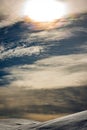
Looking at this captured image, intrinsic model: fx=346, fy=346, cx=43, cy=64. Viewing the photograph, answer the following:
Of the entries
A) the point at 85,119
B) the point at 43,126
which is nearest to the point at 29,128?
the point at 43,126

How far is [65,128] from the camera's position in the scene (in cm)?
12506

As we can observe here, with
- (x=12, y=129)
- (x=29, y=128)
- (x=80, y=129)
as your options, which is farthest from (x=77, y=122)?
(x=12, y=129)

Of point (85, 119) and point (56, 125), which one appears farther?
point (56, 125)

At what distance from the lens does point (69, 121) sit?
134250mm

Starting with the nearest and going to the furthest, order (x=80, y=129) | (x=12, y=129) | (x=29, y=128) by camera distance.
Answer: (x=80, y=129), (x=29, y=128), (x=12, y=129)

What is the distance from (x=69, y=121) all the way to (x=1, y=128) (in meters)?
72.3

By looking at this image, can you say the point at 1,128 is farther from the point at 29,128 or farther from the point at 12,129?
the point at 29,128

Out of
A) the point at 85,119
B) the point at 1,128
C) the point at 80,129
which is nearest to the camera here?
the point at 80,129

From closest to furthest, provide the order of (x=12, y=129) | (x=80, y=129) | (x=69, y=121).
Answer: (x=80, y=129)
(x=69, y=121)
(x=12, y=129)

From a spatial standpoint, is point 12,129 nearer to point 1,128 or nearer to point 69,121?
point 1,128

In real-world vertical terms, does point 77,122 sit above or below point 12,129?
below

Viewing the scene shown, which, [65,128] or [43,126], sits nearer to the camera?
[65,128]

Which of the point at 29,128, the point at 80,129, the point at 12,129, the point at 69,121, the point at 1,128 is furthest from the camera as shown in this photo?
the point at 1,128

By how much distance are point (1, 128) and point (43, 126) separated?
198ft
